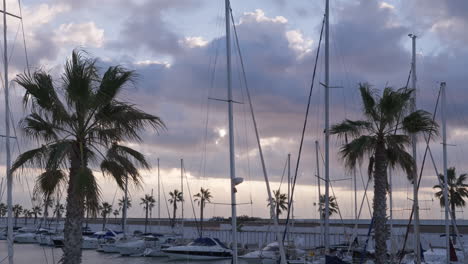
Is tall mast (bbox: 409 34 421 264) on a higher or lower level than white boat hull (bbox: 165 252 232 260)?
higher

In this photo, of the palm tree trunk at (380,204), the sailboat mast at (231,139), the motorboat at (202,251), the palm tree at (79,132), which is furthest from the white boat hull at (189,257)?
the palm tree at (79,132)

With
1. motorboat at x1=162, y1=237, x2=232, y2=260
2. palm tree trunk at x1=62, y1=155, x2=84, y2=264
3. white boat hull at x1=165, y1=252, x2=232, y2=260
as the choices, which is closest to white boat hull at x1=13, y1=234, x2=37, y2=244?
white boat hull at x1=165, y1=252, x2=232, y2=260

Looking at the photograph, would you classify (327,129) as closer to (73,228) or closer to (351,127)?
(351,127)

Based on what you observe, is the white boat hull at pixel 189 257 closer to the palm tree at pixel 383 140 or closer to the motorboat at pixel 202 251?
the motorboat at pixel 202 251

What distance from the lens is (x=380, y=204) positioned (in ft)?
95.6

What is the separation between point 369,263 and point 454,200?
94.1 feet

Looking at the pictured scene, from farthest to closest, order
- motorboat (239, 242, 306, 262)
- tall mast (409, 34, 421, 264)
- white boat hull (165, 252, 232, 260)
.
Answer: white boat hull (165, 252, 232, 260) < motorboat (239, 242, 306, 262) < tall mast (409, 34, 421, 264)

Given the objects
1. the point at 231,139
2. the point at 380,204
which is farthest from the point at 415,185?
the point at 231,139

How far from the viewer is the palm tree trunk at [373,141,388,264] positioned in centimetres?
2905

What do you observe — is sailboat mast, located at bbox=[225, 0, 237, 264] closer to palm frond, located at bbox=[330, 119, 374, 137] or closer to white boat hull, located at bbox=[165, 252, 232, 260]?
palm frond, located at bbox=[330, 119, 374, 137]

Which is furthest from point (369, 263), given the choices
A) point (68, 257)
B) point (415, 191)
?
point (68, 257)

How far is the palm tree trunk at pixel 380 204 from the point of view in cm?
2905

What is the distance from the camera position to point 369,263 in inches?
1805

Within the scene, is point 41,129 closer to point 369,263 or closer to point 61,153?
point 61,153
